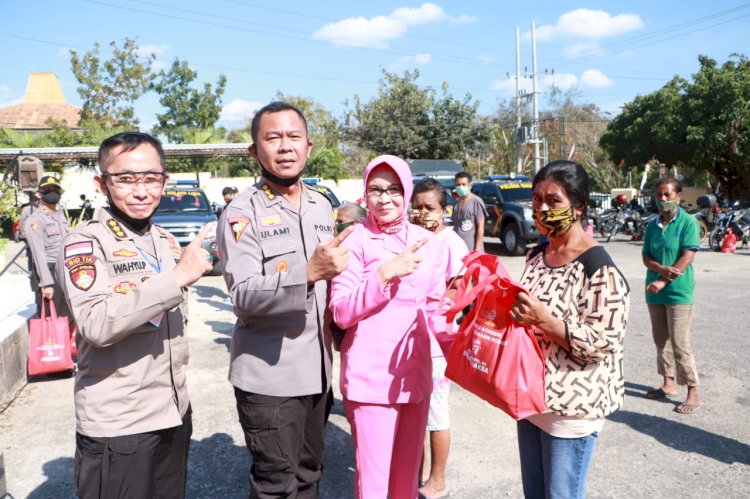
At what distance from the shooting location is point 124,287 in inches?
77.0

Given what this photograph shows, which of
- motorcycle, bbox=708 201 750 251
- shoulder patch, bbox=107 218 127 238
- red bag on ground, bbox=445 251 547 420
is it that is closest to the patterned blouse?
red bag on ground, bbox=445 251 547 420

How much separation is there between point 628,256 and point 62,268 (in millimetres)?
13860

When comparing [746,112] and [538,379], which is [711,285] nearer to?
[538,379]

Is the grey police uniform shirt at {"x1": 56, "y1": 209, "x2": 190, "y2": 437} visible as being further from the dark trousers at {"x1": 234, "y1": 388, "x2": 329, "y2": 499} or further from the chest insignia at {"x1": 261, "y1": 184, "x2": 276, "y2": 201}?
the chest insignia at {"x1": 261, "y1": 184, "x2": 276, "y2": 201}

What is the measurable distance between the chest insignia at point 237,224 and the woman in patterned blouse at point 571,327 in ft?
3.51

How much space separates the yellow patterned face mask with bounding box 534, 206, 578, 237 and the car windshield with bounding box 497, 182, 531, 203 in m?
13.7

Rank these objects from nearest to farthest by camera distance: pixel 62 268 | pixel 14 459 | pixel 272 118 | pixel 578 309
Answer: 1. pixel 62 268
2. pixel 578 309
3. pixel 272 118
4. pixel 14 459

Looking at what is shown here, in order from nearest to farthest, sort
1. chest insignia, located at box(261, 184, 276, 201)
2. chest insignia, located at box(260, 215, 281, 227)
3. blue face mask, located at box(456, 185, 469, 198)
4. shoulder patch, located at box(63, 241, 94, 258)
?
shoulder patch, located at box(63, 241, 94, 258)
chest insignia, located at box(260, 215, 281, 227)
chest insignia, located at box(261, 184, 276, 201)
blue face mask, located at box(456, 185, 469, 198)

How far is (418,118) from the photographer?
107ft

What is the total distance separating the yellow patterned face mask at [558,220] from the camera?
85.6 inches

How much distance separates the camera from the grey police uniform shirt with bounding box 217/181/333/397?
2.17 m

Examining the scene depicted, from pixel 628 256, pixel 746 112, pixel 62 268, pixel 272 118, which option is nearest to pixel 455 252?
pixel 272 118

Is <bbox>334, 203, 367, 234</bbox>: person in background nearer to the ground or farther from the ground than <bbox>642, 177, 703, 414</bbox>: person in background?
farther from the ground

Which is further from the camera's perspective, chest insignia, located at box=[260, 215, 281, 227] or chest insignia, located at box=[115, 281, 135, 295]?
chest insignia, located at box=[260, 215, 281, 227]
